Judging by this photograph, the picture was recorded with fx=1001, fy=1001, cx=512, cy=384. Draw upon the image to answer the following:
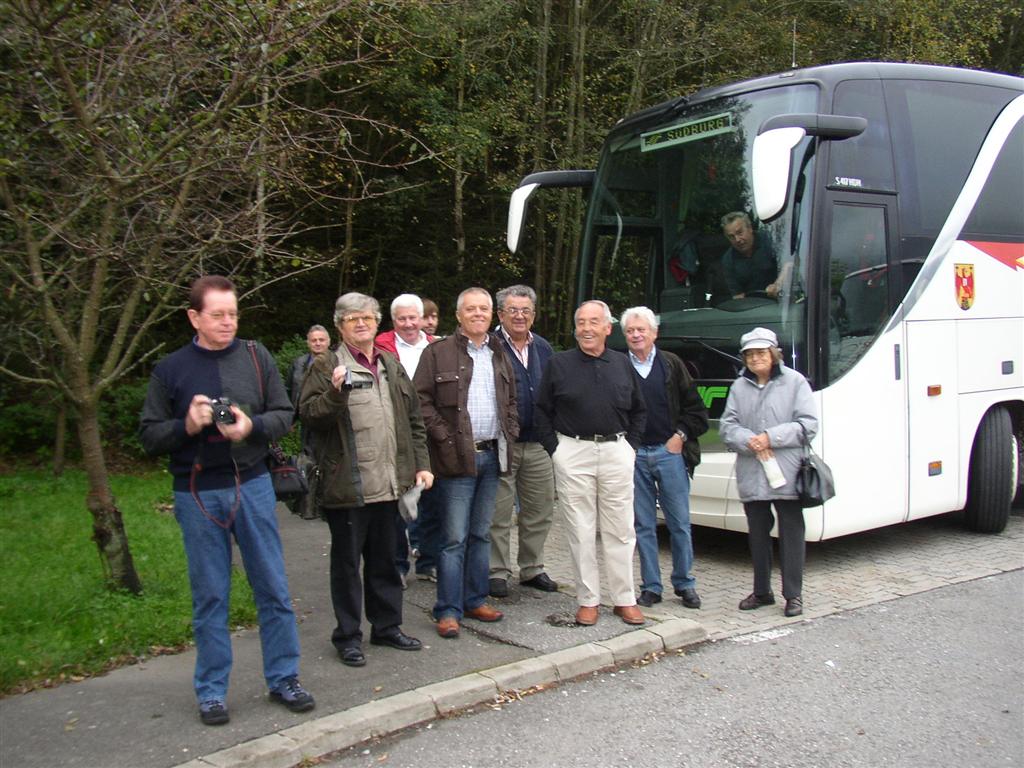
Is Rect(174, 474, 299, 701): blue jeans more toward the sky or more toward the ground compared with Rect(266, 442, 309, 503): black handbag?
more toward the ground

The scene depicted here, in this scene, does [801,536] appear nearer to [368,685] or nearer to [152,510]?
[368,685]

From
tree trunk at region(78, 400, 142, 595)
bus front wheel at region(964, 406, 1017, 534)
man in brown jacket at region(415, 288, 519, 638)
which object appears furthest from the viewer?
bus front wheel at region(964, 406, 1017, 534)

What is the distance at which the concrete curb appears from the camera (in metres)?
4.11

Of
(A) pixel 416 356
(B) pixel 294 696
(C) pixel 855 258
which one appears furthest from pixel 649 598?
(C) pixel 855 258

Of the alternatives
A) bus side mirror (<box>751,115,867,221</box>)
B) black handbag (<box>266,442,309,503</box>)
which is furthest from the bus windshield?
black handbag (<box>266,442,309,503</box>)

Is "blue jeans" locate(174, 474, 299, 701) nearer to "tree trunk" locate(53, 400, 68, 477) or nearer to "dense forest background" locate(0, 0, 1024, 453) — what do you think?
"dense forest background" locate(0, 0, 1024, 453)

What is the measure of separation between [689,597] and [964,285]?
383cm

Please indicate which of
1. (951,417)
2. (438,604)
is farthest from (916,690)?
(951,417)

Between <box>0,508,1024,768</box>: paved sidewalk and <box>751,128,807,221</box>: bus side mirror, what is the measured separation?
8.56ft

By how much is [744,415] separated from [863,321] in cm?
167

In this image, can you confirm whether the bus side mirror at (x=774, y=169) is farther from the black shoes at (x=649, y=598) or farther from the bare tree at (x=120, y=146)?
the bare tree at (x=120, y=146)

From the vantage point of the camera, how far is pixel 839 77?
292 inches

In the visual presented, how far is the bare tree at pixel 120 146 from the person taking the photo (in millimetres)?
5648

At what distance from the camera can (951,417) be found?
8.11 meters
